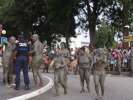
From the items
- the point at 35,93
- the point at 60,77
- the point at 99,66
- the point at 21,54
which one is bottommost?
the point at 35,93

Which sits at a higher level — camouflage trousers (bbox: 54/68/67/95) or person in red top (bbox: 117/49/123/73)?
person in red top (bbox: 117/49/123/73)

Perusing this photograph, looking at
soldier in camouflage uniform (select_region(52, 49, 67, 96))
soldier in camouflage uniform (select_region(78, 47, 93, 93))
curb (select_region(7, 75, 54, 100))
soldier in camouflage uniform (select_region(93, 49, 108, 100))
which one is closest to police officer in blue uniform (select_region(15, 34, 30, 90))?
curb (select_region(7, 75, 54, 100))

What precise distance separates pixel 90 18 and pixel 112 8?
99.5 inches

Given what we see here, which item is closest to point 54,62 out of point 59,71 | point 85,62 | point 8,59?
point 59,71

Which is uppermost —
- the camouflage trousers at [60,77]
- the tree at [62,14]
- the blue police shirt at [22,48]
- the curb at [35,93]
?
the tree at [62,14]

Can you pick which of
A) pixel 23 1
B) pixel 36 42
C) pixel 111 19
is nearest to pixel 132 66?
pixel 36 42

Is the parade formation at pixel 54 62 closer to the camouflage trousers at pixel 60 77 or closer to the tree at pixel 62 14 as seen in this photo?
the camouflage trousers at pixel 60 77

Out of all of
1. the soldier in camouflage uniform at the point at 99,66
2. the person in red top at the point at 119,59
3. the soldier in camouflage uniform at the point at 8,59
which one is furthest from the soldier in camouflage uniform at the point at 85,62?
the person in red top at the point at 119,59

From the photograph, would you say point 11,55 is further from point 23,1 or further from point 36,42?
point 23,1

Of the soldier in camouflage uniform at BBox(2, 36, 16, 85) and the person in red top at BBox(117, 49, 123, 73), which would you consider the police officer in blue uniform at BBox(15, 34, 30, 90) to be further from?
the person in red top at BBox(117, 49, 123, 73)

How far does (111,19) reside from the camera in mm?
51094

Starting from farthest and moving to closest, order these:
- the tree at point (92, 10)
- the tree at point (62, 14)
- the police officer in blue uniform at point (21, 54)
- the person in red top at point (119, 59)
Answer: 1. the tree at point (92, 10)
2. the tree at point (62, 14)
3. the person in red top at point (119, 59)
4. the police officer in blue uniform at point (21, 54)

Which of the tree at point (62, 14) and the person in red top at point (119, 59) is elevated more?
the tree at point (62, 14)

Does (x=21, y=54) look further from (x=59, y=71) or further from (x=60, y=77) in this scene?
(x=60, y=77)
